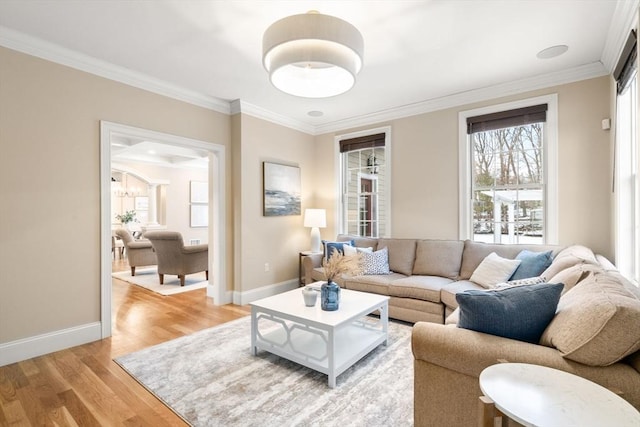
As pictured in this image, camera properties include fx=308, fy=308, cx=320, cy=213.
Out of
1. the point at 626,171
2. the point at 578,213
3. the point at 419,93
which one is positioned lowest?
the point at 578,213

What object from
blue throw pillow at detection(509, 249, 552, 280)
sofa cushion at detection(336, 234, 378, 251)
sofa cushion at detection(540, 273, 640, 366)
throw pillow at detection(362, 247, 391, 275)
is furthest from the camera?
sofa cushion at detection(336, 234, 378, 251)

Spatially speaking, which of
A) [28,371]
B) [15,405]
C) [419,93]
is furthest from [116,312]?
[419,93]

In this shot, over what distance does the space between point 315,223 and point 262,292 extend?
133 centimetres

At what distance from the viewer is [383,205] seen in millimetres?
4918

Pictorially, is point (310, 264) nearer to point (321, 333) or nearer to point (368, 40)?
point (321, 333)

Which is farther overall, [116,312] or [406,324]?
[116,312]

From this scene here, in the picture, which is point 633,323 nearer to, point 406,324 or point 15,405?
point 406,324

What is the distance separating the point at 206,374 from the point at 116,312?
90.4 inches

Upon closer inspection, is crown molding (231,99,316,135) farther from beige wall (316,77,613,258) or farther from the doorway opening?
the doorway opening

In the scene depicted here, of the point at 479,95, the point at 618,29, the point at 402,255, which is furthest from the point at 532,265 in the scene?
the point at 479,95

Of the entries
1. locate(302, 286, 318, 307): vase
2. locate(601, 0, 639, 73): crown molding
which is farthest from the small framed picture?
locate(601, 0, 639, 73): crown molding

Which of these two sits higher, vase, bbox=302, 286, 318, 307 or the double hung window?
the double hung window

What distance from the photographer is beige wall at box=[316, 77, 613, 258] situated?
323cm

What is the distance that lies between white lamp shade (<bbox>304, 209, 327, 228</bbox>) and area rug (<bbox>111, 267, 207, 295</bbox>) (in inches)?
85.3
